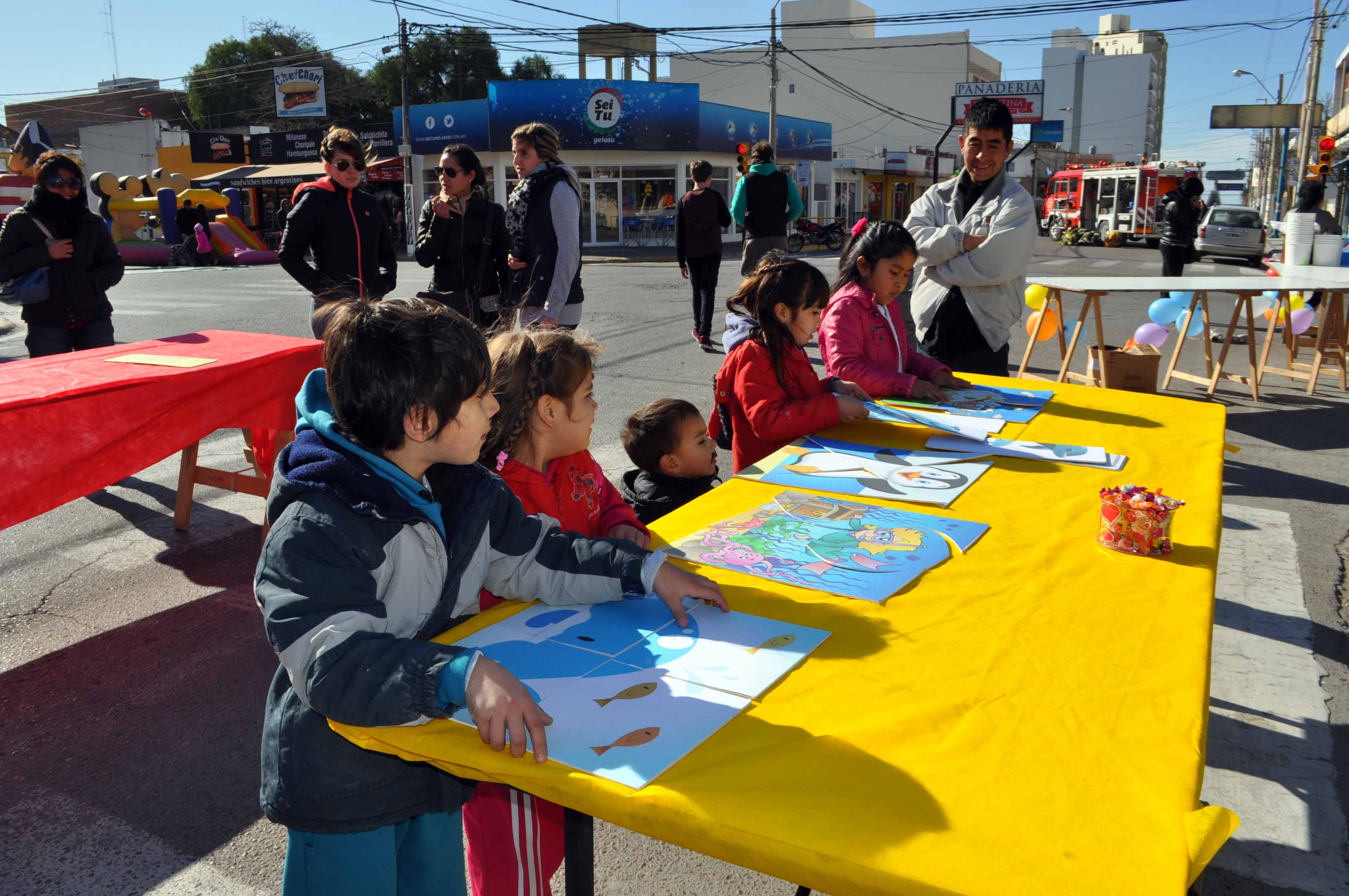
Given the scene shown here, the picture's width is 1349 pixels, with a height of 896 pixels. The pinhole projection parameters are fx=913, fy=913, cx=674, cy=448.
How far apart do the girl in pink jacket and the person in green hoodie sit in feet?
18.4

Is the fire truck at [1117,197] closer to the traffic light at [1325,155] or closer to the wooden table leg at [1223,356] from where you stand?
the traffic light at [1325,155]

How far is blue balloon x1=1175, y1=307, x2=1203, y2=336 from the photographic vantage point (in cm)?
743

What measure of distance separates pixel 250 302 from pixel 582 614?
48.1 ft

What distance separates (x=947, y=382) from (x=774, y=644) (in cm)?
249

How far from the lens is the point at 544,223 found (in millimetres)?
5223

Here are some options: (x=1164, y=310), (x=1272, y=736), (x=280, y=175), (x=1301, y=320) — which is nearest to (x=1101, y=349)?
(x=1164, y=310)

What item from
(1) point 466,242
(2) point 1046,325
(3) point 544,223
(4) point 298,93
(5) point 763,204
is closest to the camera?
(3) point 544,223

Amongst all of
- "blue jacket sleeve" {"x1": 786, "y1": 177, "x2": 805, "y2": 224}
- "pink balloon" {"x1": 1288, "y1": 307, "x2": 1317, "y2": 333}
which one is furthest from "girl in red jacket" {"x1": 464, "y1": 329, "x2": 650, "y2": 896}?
"pink balloon" {"x1": 1288, "y1": 307, "x2": 1317, "y2": 333}

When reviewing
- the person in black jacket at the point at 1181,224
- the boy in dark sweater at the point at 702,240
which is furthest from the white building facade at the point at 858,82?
the boy in dark sweater at the point at 702,240

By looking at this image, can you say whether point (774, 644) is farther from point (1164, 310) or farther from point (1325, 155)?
point (1325, 155)

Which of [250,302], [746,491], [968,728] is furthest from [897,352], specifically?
[250,302]

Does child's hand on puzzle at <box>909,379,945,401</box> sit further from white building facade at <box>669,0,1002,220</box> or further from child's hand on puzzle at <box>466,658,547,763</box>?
white building facade at <box>669,0,1002,220</box>

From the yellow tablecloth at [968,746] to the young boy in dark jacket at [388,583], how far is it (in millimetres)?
92

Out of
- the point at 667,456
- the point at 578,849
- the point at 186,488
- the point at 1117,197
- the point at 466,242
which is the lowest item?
the point at 186,488
